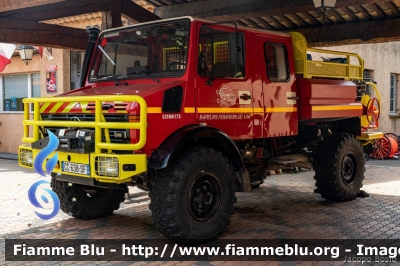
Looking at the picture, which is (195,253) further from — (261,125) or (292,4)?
(292,4)

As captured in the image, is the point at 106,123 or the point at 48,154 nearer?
the point at 106,123

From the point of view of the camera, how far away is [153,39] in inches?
229

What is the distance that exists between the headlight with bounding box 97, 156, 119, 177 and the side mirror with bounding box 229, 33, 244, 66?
175 centimetres

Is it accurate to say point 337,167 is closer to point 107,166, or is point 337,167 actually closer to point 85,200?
point 85,200

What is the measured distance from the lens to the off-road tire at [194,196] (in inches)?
199

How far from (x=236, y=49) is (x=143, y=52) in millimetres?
1186

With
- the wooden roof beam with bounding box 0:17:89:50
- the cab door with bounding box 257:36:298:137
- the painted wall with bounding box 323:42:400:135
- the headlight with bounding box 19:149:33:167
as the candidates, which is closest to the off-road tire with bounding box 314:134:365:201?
the cab door with bounding box 257:36:298:137

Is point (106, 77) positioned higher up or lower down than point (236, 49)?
lower down

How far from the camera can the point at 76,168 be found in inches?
204

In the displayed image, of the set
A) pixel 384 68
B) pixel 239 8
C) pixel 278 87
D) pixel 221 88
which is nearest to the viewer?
pixel 221 88

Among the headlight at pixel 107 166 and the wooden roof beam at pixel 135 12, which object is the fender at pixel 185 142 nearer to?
the headlight at pixel 107 166

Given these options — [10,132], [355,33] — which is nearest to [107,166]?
[355,33]

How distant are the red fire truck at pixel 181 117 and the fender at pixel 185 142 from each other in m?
0.01

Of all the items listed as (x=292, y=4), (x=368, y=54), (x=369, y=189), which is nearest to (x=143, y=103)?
(x=292, y=4)
